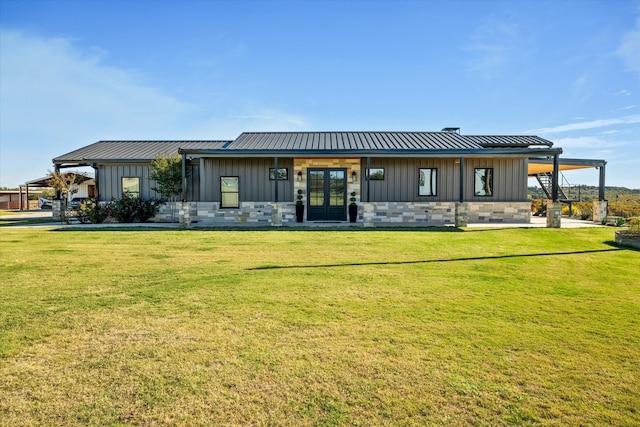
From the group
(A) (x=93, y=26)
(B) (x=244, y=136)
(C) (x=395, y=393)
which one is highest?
(A) (x=93, y=26)

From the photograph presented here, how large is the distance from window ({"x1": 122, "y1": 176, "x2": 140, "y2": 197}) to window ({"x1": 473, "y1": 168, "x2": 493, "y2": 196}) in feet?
54.7

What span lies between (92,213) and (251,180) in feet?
23.8

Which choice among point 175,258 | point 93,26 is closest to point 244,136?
point 93,26

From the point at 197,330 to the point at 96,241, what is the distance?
804cm

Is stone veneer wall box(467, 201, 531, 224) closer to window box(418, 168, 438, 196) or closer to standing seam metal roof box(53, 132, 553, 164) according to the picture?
window box(418, 168, 438, 196)

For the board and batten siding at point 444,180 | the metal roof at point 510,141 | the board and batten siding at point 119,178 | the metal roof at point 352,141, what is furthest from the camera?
the metal roof at point 510,141

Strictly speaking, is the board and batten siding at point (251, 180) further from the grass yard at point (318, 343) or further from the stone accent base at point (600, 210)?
the stone accent base at point (600, 210)

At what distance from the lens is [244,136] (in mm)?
18656

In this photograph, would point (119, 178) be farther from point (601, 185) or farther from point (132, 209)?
point (601, 185)

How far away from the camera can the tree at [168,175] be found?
15711 millimetres

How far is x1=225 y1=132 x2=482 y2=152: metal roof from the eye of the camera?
15820 millimetres

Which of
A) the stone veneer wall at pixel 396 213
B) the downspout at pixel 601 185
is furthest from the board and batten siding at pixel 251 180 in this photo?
the downspout at pixel 601 185

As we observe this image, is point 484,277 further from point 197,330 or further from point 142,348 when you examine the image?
point 142,348

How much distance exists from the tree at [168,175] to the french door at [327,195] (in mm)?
6007
